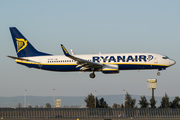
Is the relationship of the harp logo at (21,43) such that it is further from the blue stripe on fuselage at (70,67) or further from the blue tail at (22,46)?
the blue stripe on fuselage at (70,67)

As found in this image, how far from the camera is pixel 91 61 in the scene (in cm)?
6925

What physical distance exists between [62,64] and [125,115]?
19.7 metres

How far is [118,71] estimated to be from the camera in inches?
2640

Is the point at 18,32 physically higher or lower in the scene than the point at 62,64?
higher

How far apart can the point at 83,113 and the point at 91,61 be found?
1248 cm

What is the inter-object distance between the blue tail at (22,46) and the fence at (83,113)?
15.2 m

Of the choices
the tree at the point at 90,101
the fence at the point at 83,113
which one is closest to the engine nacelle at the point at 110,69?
the fence at the point at 83,113

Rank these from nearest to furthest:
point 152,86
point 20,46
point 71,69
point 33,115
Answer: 1. point 33,115
2. point 71,69
3. point 20,46
4. point 152,86

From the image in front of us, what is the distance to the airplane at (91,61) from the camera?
66.6 m

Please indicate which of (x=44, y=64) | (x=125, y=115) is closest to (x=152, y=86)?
(x=125, y=115)

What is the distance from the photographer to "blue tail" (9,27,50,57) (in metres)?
74.8

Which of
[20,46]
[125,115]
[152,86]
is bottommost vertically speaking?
[125,115]

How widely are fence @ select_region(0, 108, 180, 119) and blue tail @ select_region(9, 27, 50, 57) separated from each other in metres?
15.2

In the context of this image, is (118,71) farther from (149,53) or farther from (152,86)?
(152,86)
